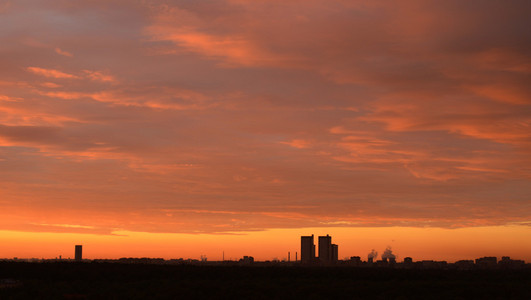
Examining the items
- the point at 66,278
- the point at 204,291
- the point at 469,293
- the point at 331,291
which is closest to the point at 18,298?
the point at 204,291

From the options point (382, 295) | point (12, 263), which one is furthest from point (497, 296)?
point (12, 263)

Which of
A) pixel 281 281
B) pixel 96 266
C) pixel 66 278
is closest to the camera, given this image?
pixel 66 278

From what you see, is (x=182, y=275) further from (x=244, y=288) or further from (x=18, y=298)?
(x=18, y=298)

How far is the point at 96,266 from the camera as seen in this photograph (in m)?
104

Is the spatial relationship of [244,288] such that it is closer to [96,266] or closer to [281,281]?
[281,281]

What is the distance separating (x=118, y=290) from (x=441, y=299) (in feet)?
137

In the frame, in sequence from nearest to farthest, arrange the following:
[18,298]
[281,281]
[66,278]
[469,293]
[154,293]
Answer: [18,298], [154,293], [469,293], [66,278], [281,281]

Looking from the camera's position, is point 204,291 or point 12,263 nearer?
point 204,291

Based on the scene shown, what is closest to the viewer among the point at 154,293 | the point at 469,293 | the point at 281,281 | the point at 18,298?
the point at 18,298

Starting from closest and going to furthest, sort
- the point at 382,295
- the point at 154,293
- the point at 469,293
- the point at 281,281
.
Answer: the point at 154,293
the point at 382,295
the point at 469,293
the point at 281,281

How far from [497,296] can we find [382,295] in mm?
16938

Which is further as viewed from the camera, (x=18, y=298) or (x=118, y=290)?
(x=118, y=290)

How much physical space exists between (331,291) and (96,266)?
4407 cm

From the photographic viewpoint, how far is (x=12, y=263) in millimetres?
100500
